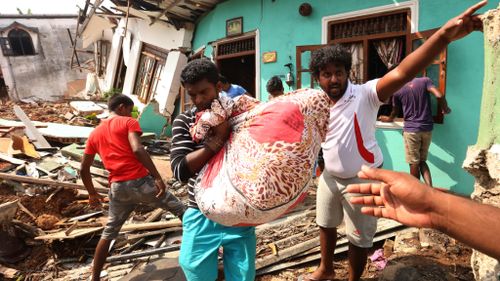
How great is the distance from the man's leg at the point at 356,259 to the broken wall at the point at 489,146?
78 centimetres

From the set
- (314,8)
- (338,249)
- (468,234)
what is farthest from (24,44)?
(468,234)

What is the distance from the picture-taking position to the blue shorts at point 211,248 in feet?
5.56

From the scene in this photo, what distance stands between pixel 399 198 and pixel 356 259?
163 cm

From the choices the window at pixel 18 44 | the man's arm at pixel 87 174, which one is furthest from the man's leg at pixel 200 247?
the window at pixel 18 44

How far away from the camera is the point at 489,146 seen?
161 centimetres

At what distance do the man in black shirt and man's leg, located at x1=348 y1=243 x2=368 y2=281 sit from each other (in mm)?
1012

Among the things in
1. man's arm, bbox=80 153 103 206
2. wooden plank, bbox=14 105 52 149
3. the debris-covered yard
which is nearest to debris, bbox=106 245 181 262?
the debris-covered yard

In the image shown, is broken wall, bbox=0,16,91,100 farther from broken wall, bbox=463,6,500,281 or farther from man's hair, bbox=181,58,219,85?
broken wall, bbox=463,6,500,281

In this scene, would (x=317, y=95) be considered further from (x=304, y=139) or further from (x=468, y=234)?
(x=468, y=234)

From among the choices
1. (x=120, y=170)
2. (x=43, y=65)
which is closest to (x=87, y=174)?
(x=120, y=170)

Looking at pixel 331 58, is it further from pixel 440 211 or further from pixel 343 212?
pixel 440 211

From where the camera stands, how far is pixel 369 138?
2.22 metres

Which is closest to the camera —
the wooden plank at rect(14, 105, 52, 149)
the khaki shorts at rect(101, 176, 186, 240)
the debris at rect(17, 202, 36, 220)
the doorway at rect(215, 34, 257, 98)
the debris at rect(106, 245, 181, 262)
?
the khaki shorts at rect(101, 176, 186, 240)

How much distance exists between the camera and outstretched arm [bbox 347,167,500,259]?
33.7 inches
